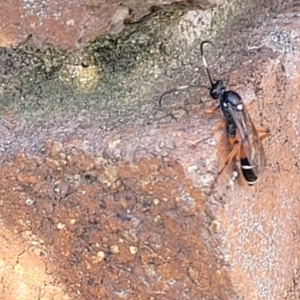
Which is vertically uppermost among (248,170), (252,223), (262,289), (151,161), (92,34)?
(92,34)

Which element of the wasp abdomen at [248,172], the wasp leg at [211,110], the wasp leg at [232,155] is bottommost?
the wasp abdomen at [248,172]

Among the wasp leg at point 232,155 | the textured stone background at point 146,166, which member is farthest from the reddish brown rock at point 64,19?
the wasp leg at point 232,155

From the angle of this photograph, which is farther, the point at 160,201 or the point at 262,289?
the point at 262,289

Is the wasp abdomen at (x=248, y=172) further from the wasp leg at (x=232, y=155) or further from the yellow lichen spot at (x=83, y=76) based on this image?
the yellow lichen spot at (x=83, y=76)

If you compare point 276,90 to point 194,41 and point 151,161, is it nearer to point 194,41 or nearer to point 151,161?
point 194,41

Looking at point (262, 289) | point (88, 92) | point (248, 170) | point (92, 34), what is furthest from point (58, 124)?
point (262, 289)

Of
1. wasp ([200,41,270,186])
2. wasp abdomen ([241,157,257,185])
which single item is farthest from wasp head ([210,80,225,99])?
wasp abdomen ([241,157,257,185])

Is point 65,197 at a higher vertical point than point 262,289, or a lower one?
higher
